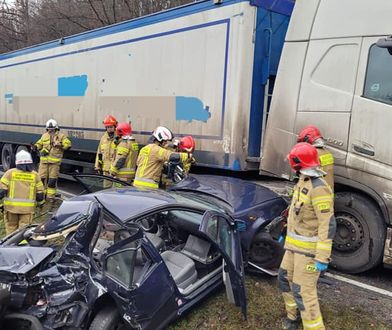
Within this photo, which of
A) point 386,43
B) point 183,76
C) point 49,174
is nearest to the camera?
point 386,43

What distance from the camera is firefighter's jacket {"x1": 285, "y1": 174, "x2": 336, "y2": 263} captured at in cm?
307

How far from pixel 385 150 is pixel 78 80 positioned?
6113 millimetres

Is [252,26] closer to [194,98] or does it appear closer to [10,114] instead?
[194,98]

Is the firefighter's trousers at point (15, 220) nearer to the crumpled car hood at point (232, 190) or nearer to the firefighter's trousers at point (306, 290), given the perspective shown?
the crumpled car hood at point (232, 190)

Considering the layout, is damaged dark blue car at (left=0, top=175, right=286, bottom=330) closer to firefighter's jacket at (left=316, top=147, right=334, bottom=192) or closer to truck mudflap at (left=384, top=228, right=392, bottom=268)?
firefighter's jacket at (left=316, top=147, right=334, bottom=192)

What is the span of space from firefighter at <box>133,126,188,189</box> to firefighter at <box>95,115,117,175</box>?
5.34 ft

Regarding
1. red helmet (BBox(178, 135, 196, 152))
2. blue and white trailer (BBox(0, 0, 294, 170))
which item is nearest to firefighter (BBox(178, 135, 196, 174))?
red helmet (BBox(178, 135, 196, 152))

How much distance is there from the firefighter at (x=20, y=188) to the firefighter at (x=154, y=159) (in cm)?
137

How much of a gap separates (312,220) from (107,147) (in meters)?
4.76

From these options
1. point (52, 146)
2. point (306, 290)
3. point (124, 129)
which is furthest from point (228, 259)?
point (52, 146)

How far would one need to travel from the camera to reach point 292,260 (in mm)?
3373

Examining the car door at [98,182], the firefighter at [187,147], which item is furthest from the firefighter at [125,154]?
the car door at [98,182]

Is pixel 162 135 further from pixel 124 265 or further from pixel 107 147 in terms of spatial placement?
pixel 124 265

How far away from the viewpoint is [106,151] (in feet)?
23.8
